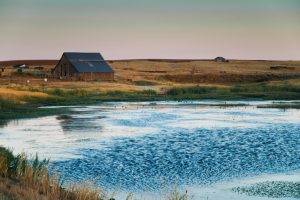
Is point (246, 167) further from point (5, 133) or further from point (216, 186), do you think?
point (5, 133)

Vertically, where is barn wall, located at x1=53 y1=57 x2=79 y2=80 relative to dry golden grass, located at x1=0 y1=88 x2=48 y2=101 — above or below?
above

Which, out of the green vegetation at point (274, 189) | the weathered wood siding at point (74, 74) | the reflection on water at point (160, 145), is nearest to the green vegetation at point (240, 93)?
the weathered wood siding at point (74, 74)

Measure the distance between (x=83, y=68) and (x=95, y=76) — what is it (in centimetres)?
237

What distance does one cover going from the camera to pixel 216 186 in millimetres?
17156

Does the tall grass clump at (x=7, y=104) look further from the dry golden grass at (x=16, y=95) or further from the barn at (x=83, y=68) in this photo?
the barn at (x=83, y=68)

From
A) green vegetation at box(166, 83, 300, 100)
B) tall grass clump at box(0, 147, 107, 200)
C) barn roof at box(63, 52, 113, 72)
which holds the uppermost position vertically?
barn roof at box(63, 52, 113, 72)

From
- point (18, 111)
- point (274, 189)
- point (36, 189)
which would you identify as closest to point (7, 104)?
point (18, 111)

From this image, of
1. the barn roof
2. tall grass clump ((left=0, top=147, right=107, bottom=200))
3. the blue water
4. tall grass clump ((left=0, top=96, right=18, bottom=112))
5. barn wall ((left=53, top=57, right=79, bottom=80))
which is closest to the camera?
tall grass clump ((left=0, top=147, right=107, bottom=200))

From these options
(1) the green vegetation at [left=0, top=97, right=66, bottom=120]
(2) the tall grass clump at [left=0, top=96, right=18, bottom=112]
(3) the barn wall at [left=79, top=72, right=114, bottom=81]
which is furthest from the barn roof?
(2) the tall grass clump at [left=0, top=96, right=18, bottom=112]

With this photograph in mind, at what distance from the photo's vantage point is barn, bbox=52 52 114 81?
84.6 meters

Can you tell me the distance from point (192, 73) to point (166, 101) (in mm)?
61304

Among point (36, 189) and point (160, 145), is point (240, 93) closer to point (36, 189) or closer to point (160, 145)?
point (160, 145)

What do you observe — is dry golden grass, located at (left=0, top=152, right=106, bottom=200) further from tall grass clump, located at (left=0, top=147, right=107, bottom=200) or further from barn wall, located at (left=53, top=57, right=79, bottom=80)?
barn wall, located at (left=53, top=57, right=79, bottom=80)

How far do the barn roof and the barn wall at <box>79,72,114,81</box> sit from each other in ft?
1.56
